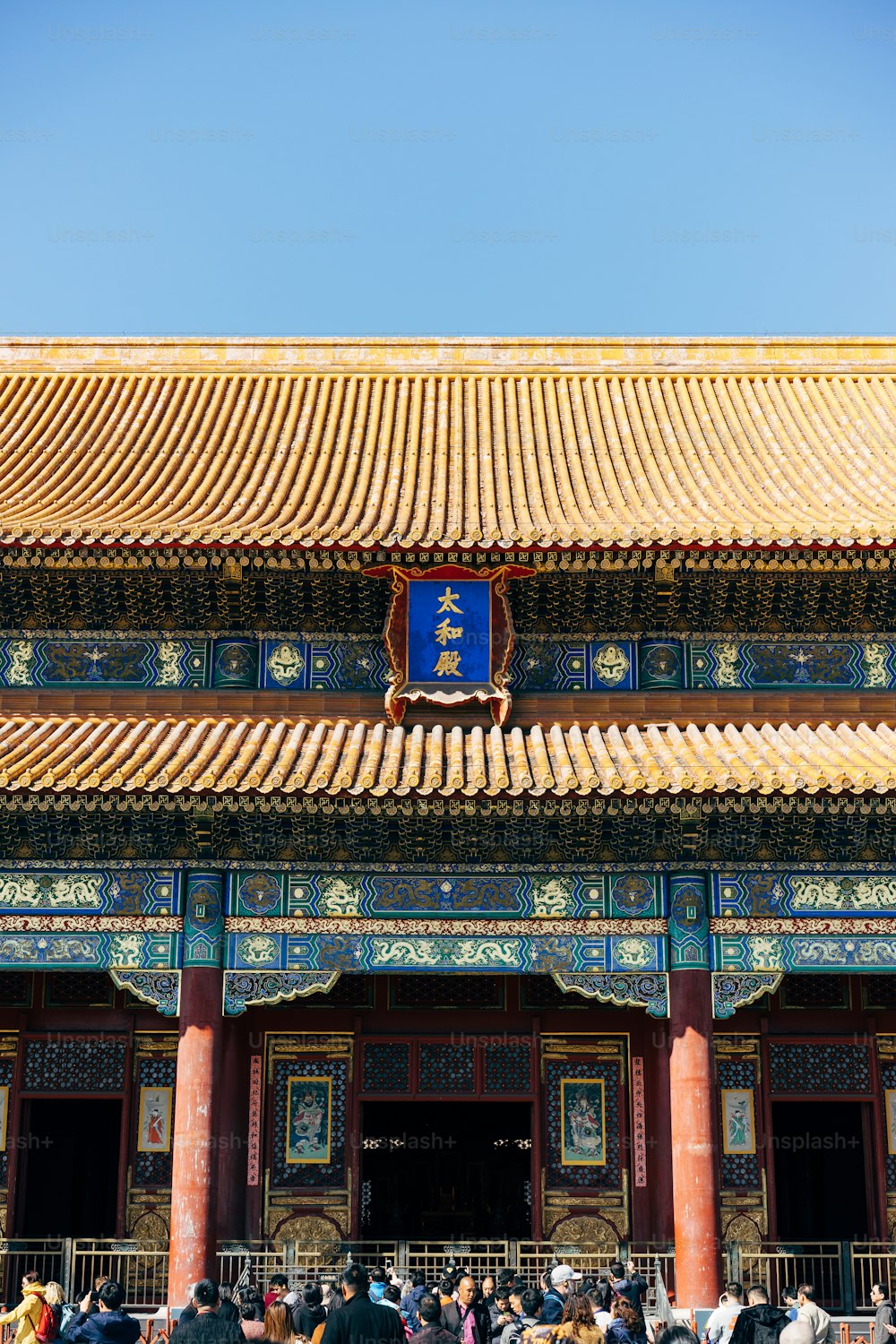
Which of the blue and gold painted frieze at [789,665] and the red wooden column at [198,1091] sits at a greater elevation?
the blue and gold painted frieze at [789,665]

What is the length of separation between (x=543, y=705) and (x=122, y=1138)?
5.74 meters

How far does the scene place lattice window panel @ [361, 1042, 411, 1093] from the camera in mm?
14945

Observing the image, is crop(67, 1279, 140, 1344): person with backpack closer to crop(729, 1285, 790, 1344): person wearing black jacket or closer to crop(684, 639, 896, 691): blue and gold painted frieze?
crop(729, 1285, 790, 1344): person wearing black jacket

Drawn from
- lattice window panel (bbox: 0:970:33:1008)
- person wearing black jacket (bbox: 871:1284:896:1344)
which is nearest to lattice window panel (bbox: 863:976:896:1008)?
person wearing black jacket (bbox: 871:1284:896:1344)

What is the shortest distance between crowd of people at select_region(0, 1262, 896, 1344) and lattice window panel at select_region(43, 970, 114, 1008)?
4.36 metres

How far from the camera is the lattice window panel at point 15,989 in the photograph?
49.7 feet

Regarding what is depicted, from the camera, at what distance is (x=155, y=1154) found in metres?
14.8

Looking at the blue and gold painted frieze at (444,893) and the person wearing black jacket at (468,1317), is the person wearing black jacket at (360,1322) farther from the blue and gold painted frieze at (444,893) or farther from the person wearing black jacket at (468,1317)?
the blue and gold painted frieze at (444,893)

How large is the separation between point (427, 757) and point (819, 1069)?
5.13 m

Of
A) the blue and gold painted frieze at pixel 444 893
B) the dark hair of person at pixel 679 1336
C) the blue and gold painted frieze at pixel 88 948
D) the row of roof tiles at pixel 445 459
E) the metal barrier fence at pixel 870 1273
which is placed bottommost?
the metal barrier fence at pixel 870 1273

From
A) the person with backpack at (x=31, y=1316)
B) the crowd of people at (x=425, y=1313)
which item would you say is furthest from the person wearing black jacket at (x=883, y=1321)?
the person with backpack at (x=31, y=1316)

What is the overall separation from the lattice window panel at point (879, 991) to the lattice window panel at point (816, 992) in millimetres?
179

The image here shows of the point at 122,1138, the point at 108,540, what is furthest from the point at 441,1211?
the point at 108,540

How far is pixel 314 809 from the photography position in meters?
12.5
